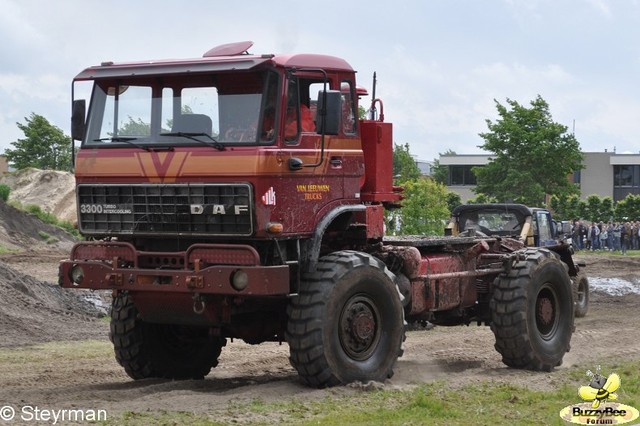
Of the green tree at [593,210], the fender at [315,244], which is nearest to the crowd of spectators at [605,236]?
the green tree at [593,210]

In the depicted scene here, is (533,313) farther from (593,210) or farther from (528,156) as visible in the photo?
(593,210)

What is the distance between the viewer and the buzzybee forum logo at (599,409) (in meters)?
10.7

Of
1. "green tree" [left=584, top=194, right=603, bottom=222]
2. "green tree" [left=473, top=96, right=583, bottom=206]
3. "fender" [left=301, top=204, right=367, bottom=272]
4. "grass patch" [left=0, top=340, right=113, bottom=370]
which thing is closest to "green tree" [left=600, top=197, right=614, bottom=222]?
"green tree" [left=584, top=194, right=603, bottom=222]

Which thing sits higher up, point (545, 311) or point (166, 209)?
point (166, 209)

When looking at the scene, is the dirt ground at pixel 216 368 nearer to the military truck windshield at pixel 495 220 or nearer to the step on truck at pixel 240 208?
the step on truck at pixel 240 208

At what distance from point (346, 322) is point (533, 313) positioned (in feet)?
11.4

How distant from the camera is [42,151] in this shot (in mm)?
67688

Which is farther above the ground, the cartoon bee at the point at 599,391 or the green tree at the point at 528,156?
the green tree at the point at 528,156

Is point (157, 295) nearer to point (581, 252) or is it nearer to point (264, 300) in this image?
point (264, 300)

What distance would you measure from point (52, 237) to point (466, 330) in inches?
1055

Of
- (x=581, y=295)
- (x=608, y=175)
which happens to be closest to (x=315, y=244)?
(x=581, y=295)

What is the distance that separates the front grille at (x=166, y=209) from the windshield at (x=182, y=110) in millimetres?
497

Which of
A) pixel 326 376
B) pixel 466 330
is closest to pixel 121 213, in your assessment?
pixel 326 376

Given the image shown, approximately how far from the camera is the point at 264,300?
498 inches
